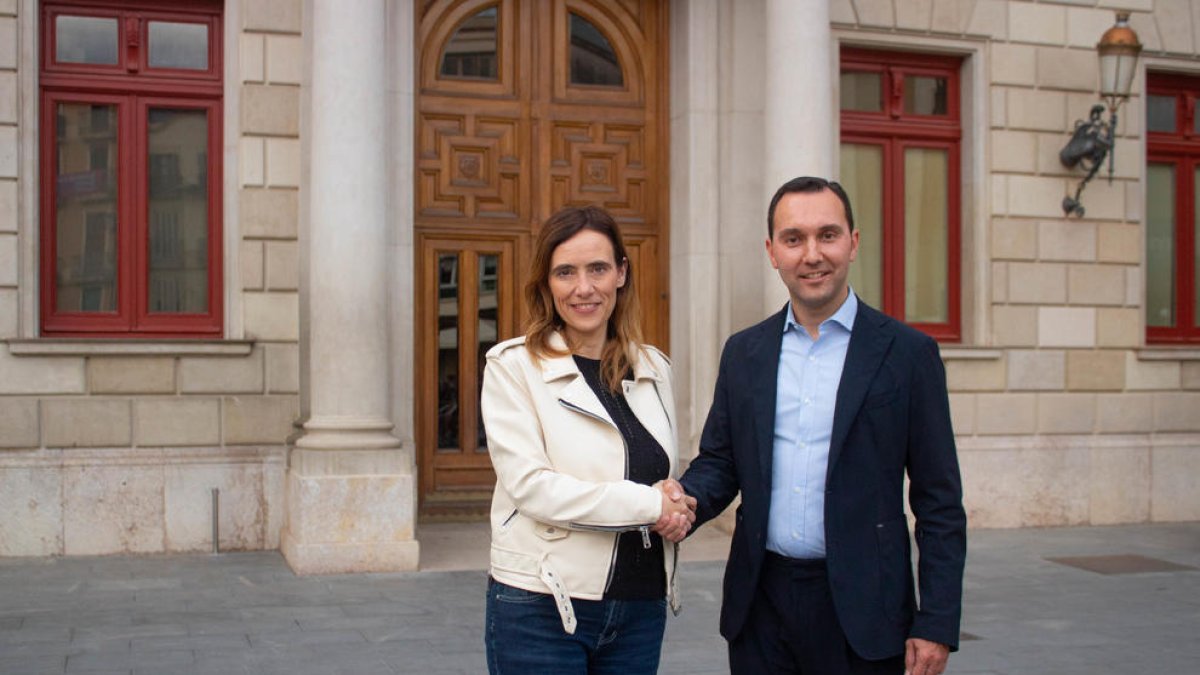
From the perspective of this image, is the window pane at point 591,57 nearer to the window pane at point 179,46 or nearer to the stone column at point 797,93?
the stone column at point 797,93

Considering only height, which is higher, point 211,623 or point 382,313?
point 382,313

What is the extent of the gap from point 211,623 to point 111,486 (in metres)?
2.79

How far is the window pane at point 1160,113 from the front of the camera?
544 inches

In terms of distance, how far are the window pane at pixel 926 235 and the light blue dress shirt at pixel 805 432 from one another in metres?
9.71

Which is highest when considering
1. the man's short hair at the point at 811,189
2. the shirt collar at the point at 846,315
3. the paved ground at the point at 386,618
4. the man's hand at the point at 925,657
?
the man's short hair at the point at 811,189

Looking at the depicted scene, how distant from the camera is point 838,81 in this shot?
12.6 meters

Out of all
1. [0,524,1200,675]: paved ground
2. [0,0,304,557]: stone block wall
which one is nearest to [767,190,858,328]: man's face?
[0,524,1200,675]: paved ground

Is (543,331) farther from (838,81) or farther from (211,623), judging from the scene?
(838,81)

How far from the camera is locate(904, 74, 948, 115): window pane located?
13039 mm

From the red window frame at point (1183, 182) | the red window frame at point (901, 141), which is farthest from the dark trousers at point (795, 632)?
the red window frame at point (1183, 182)

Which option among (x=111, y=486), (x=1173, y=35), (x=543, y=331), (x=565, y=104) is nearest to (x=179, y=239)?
(x=111, y=486)

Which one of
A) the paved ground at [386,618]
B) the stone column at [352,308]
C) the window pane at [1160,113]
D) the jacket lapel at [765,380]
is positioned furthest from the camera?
the window pane at [1160,113]

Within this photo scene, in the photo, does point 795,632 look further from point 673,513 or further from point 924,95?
point 924,95

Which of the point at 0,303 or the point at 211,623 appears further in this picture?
the point at 0,303
